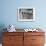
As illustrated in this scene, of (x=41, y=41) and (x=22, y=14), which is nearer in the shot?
(x=41, y=41)

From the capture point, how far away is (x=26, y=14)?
3.99m

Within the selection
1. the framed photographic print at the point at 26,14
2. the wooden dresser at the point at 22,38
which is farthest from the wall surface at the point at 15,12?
the wooden dresser at the point at 22,38

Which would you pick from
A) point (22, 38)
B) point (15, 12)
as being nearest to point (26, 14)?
point (15, 12)

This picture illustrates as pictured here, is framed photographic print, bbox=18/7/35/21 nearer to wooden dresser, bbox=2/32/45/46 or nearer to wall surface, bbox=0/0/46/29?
wall surface, bbox=0/0/46/29

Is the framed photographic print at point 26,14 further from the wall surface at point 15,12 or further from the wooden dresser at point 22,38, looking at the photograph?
the wooden dresser at point 22,38

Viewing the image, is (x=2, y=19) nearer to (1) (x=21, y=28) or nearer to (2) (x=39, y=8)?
(1) (x=21, y=28)

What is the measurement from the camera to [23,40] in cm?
349

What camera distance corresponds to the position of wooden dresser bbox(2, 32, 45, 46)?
348 centimetres

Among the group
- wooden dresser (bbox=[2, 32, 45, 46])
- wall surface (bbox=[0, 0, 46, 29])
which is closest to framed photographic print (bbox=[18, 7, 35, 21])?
wall surface (bbox=[0, 0, 46, 29])

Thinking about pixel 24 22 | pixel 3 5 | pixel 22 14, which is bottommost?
pixel 24 22

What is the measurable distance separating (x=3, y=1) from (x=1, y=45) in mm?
1374

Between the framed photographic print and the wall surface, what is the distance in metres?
0.11

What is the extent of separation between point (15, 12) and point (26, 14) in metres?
0.36

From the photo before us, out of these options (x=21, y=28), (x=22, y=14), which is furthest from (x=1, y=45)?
(x=22, y=14)
